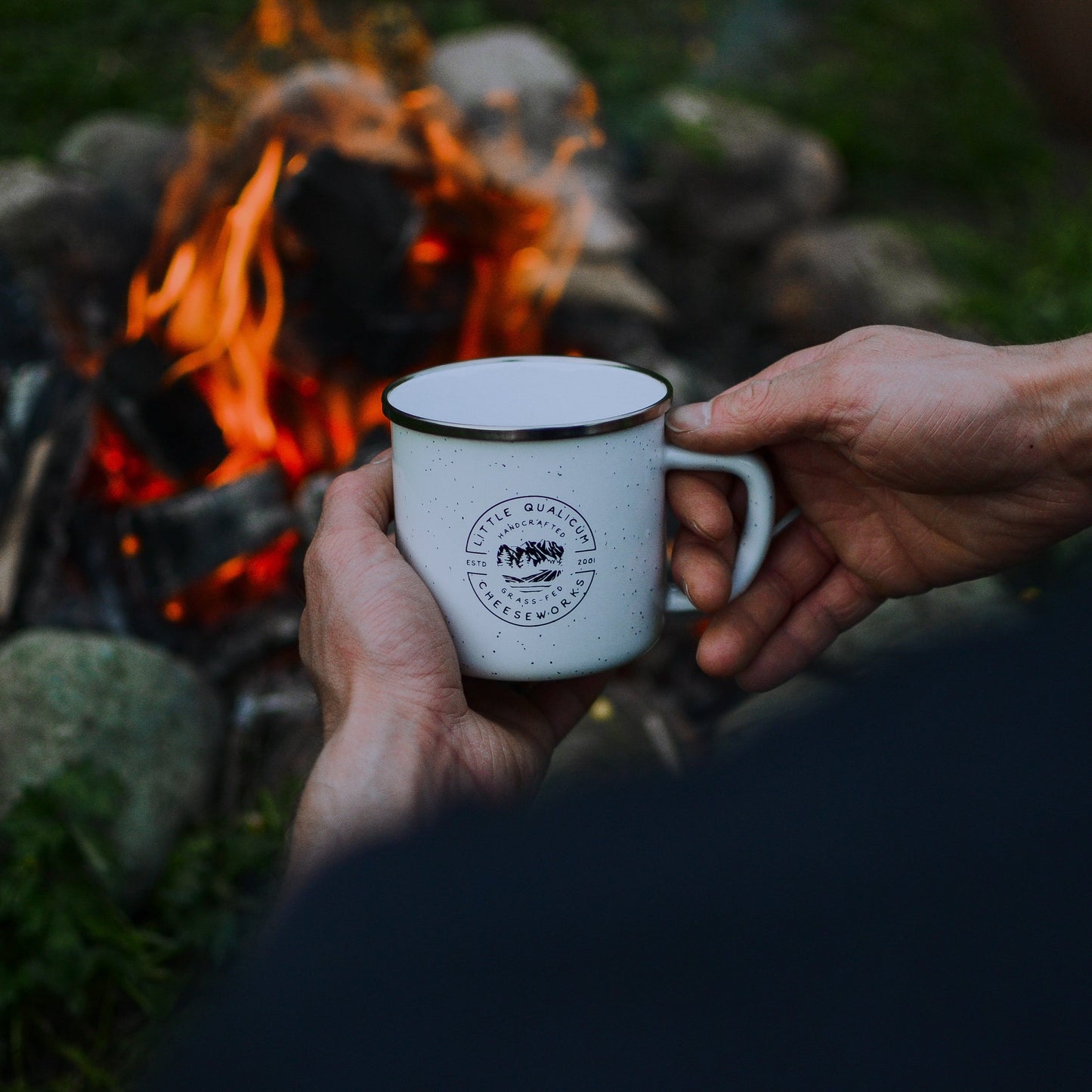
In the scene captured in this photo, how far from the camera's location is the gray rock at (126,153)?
13.8ft

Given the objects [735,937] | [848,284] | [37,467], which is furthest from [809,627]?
[848,284]

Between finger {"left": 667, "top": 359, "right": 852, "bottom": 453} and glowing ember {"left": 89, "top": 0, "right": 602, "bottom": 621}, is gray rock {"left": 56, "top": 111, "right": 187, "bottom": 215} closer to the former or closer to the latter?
glowing ember {"left": 89, "top": 0, "right": 602, "bottom": 621}

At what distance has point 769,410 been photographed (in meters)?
1.61

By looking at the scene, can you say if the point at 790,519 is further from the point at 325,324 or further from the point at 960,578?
the point at 325,324

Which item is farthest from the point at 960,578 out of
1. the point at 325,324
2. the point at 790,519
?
the point at 325,324

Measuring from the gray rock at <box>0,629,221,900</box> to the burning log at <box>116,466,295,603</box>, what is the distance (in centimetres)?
36

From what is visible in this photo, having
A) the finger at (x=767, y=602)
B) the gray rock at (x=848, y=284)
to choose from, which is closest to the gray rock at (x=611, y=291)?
the gray rock at (x=848, y=284)

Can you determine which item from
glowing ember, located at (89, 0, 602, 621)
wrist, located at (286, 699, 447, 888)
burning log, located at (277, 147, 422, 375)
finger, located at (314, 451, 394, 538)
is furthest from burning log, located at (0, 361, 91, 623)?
wrist, located at (286, 699, 447, 888)

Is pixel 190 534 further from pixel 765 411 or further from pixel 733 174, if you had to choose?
pixel 733 174

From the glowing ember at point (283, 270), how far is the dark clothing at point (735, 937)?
Answer: 252cm

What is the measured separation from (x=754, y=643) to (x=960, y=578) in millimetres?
355

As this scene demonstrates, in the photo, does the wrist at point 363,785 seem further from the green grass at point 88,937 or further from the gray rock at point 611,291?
the gray rock at point 611,291

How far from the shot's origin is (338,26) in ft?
16.1

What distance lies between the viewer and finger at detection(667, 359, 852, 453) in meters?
1.60
